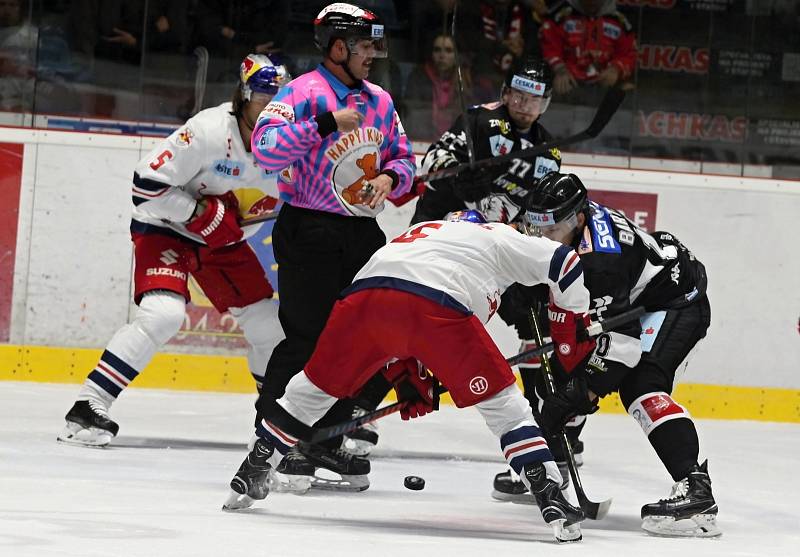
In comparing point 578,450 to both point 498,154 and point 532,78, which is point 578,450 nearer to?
point 498,154

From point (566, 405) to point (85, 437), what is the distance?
5.29 ft

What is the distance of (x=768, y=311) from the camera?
6430mm

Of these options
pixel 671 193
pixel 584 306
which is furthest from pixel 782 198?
pixel 584 306

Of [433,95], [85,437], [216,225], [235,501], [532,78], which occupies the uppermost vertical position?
[532,78]

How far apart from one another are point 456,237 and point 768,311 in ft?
10.8

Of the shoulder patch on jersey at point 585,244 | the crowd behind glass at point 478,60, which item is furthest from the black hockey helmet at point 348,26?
the crowd behind glass at point 478,60

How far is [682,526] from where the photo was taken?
3.69 metres

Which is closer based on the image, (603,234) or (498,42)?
(603,234)

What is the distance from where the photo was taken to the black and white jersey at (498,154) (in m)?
4.83

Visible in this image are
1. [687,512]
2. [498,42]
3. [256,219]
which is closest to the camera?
[687,512]

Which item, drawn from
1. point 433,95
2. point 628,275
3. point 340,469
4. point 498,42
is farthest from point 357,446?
→ point 498,42

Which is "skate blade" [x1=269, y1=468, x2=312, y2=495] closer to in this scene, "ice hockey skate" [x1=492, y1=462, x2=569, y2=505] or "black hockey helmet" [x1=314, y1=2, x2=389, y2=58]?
"ice hockey skate" [x1=492, y1=462, x2=569, y2=505]

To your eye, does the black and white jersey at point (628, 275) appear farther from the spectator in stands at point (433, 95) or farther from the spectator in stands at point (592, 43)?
the spectator in stands at point (592, 43)

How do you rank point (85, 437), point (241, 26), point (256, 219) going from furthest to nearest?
point (241, 26) → point (256, 219) → point (85, 437)
